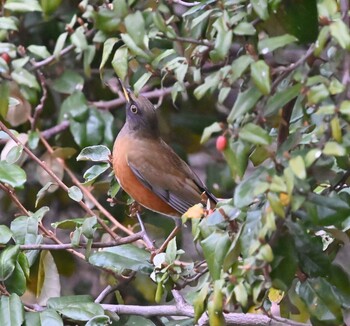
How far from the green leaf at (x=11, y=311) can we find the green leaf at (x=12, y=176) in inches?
13.0

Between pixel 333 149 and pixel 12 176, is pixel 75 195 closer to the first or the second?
pixel 12 176

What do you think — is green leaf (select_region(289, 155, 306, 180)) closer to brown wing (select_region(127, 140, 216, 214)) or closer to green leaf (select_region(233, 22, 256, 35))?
green leaf (select_region(233, 22, 256, 35))

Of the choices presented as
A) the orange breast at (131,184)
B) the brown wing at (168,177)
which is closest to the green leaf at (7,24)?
the orange breast at (131,184)

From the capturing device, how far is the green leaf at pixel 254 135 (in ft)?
5.83

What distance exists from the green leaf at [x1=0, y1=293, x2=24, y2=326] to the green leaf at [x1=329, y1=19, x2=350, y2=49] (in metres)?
1.29

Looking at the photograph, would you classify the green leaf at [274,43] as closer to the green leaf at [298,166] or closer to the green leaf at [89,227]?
the green leaf at [298,166]

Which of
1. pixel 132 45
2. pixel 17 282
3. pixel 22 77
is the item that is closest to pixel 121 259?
pixel 17 282

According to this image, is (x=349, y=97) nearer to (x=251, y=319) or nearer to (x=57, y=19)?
(x=251, y=319)

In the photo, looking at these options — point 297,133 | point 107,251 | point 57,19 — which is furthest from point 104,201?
point 297,133

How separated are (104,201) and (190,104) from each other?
81 centimetres

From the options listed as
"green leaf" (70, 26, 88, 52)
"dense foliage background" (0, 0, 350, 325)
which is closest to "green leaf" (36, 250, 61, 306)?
"dense foliage background" (0, 0, 350, 325)

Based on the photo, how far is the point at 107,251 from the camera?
2.84 m

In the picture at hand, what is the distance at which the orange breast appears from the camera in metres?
3.47

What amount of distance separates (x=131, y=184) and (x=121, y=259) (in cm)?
77
